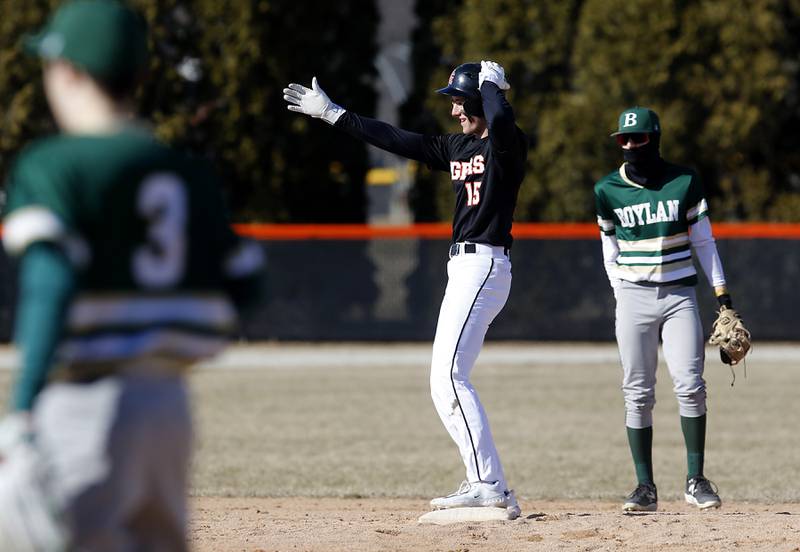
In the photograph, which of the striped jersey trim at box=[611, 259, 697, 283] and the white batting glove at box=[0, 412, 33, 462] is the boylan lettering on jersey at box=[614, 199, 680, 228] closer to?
the striped jersey trim at box=[611, 259, 697, 283]

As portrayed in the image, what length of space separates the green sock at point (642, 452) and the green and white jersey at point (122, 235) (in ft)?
14.6

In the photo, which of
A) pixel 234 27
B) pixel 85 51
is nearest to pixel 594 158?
pixel 234 27

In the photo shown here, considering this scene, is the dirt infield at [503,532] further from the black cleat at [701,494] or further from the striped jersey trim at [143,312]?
the striped jersey trim at [143,312]

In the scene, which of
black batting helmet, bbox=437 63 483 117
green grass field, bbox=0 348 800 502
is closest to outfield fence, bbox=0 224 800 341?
green grass field, bbox=0 348 800 502

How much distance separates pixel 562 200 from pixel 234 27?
5.37 metres

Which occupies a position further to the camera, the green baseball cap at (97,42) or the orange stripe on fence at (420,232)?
the orange stripe on fence at (420,232)

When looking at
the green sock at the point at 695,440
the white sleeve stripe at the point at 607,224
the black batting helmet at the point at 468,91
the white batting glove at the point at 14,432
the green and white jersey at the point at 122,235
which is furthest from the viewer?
the white sleeve stripe at the point at 607,224

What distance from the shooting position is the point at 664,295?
7.30 metres

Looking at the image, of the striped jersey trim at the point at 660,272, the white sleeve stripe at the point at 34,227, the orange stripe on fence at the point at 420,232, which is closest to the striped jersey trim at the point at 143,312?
the white sleeve stripe at the point at 34,227

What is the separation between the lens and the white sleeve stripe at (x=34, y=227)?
3.09 metres

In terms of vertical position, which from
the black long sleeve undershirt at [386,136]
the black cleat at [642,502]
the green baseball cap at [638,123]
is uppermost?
the green baseball cap at [638,123]

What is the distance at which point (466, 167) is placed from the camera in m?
6.77

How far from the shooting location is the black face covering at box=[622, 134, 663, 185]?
745 cm

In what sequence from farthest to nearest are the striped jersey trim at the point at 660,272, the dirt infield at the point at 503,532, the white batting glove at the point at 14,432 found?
the striped jersey trim at the point at 660,272 < the dirt infield at the point at 503,532 < the white batting glove at the point at 14,432
